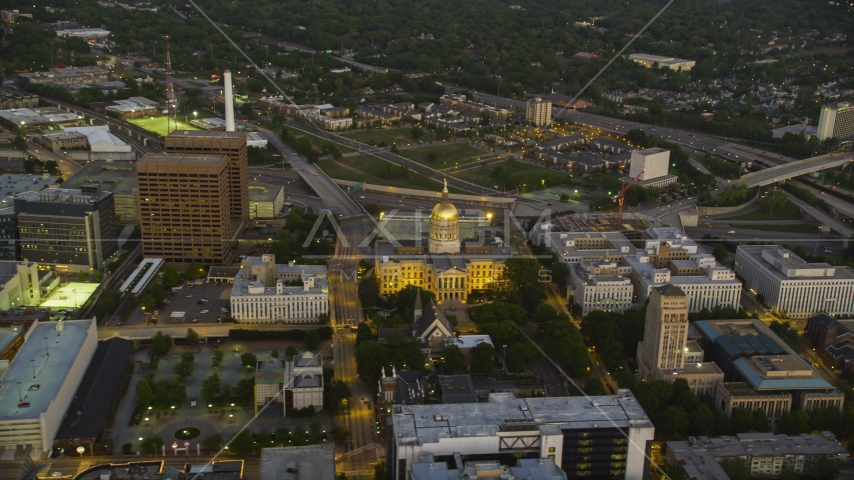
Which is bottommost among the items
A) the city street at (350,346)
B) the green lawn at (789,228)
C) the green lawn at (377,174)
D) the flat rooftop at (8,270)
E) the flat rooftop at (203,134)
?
the city street at (350,346)

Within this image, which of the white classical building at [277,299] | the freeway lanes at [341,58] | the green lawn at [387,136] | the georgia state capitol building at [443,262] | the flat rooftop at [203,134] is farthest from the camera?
the freeway lanes at [341,58]

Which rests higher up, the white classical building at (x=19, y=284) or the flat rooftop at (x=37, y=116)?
the flat rooftop at (x=37, y=116)

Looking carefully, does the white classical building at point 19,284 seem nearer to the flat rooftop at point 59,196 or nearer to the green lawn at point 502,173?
the flat rooftop at point 59,196

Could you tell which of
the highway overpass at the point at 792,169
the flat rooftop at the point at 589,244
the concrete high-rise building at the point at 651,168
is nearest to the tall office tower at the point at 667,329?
the flat rooftop at the point at 589,244

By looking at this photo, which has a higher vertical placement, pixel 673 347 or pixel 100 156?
pixel 100 156

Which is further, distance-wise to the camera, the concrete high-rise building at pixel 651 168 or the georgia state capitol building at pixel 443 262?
the concrete high-rise building at pixel 651 168

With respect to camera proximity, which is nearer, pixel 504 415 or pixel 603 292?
pixel 504 415

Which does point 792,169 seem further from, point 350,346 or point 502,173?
point 350,346

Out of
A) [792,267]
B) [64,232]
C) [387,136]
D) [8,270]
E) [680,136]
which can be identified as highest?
[680,136]

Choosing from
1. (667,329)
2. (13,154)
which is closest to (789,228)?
(667,329)
